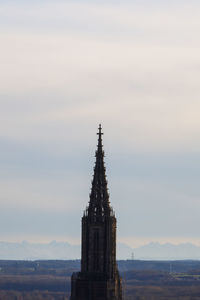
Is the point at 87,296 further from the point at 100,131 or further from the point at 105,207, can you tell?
the point at 100,131

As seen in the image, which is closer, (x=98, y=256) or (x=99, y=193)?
(x=98, y=256)

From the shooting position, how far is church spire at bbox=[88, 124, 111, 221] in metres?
118

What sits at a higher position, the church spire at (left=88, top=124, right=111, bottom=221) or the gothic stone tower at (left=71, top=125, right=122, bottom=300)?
the church spire at (left=88, top=124, right=111, bottom=221)

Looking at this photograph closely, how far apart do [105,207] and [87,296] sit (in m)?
9.45

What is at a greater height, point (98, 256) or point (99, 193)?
point (99, 193)

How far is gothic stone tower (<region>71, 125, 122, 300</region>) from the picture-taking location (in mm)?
115938

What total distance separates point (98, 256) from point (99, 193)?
6776mm

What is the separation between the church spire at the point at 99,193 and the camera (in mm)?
118438

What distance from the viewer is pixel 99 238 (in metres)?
118

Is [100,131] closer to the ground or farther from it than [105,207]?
farther from it

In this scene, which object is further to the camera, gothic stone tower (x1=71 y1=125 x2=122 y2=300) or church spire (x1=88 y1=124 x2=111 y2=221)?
church spire (x1=88 y1=124 x2=111 y2=221)

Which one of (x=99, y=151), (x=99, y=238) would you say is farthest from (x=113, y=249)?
(x=99, y=151)

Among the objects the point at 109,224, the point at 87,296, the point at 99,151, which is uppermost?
the point at 99,151

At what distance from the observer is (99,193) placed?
120 m
